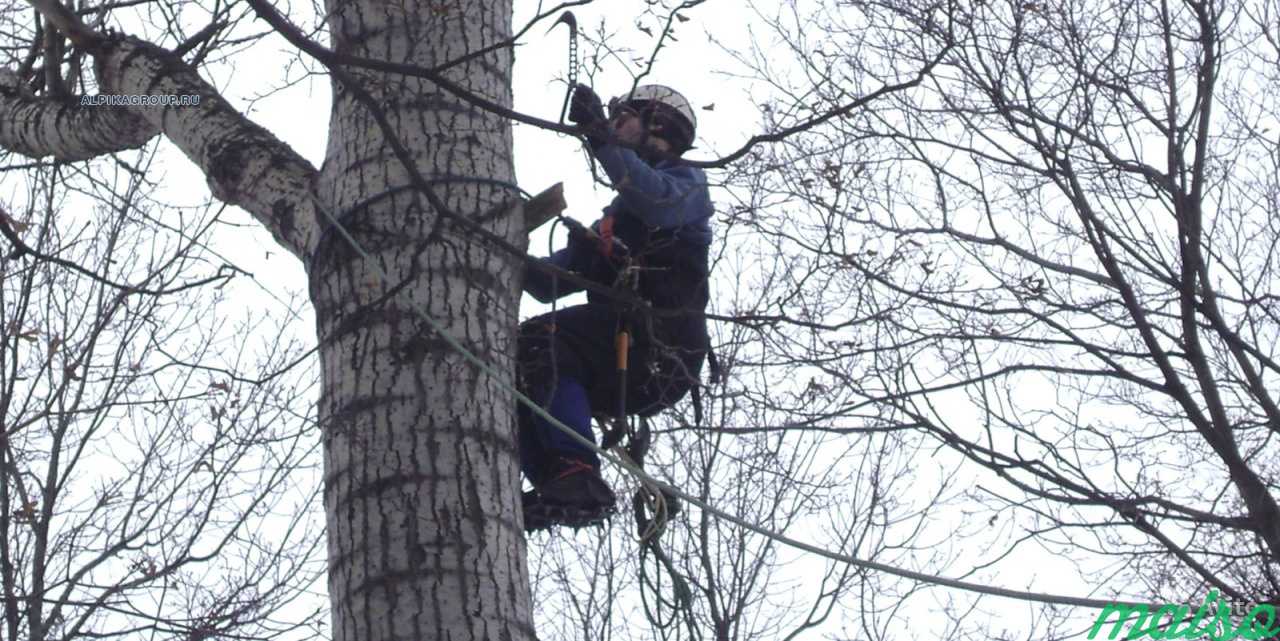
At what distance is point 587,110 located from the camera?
3416mm

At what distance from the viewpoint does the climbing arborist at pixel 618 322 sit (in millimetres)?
3906

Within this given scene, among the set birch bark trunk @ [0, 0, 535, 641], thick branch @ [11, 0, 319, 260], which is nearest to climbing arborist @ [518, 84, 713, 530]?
birch bark trunk @ [0, 0, 535, 641]

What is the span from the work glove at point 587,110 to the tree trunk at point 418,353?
172 mm

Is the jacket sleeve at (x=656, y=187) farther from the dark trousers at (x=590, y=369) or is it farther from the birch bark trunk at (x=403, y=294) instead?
the birch bark trunk at (x=403, y=294)

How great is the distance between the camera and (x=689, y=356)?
4.65m

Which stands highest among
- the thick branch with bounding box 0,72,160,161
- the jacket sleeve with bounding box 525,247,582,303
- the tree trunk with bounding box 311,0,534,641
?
the thick branch with bounding box 0,72,160,161

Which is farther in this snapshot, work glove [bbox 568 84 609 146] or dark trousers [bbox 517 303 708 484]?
dark trousers [bbox 517 303 708 484]

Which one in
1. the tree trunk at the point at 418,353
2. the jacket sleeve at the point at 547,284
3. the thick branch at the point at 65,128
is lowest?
the tree trunk at the point at 418,353

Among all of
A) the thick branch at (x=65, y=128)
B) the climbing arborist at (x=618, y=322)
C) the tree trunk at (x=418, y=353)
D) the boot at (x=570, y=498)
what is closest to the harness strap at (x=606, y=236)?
the climbing arborist at (x=618, y=322)

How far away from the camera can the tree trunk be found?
271cm

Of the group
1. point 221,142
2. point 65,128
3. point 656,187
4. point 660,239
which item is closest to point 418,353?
point 221,142

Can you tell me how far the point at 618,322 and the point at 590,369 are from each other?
16 centimetres

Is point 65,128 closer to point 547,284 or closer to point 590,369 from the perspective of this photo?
point 547,284

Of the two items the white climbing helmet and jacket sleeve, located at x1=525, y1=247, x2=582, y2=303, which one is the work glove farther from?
the white climbing helmet
